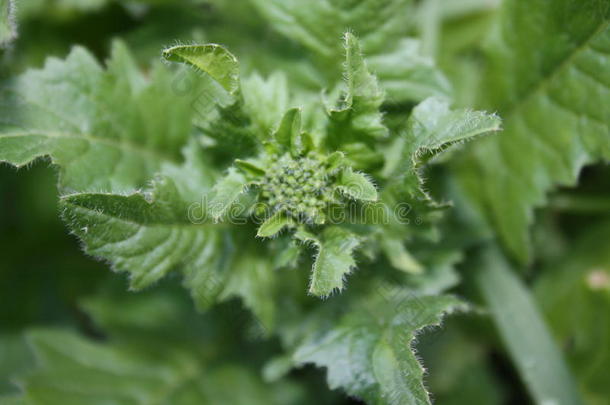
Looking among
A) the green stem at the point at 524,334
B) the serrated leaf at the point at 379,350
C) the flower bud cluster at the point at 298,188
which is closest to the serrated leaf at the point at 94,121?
the flower bud cluster at the point at 298,188

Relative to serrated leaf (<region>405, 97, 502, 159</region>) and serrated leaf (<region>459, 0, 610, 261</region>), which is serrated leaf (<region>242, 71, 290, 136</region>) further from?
serrated leaf (<region>459, 0, 610, 261</region>)

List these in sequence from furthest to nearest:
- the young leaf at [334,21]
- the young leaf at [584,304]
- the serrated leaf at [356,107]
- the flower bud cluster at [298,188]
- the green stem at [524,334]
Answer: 1. the young leaf at [584,304]
2. the green stem at [524,334]
3. the young leaf at [334,21]
4. the flower bud cluster at [298,188]
5. the serrated leaf at [356,107]

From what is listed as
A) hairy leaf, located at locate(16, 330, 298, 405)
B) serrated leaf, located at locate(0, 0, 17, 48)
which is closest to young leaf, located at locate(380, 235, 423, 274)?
hairy leaf, located at locate(16, 330, 298, 405)

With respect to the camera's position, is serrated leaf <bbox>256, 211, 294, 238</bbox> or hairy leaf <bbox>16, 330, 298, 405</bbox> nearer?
serrated leaf <bbox>256, 211, 294, 238</bbox>

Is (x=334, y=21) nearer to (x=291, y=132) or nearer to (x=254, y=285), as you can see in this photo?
(x=291, y=132)

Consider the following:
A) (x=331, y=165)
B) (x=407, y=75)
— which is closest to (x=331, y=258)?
(x=331, y=165)

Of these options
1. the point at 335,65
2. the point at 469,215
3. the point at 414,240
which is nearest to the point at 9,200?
the point at 335,65

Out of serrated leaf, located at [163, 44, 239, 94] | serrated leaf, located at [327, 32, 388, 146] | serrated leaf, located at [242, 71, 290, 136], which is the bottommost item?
serrated leaf, located at [327, 32, 388, 146]

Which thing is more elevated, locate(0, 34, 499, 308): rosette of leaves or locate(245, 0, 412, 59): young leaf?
locate(245, 0, 412, 59): young leaf

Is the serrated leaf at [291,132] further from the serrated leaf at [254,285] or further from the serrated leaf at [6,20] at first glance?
the serrated leaf at [6,20]
